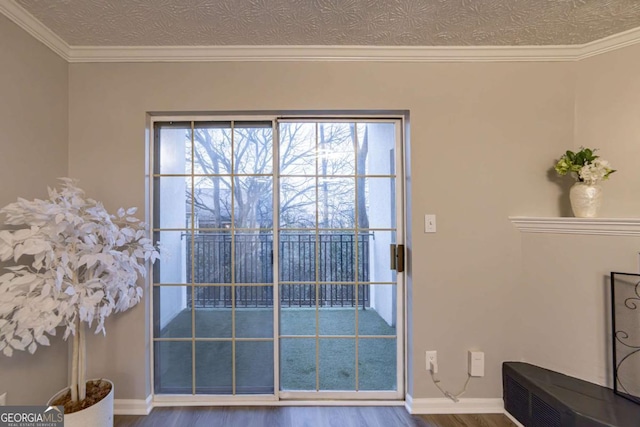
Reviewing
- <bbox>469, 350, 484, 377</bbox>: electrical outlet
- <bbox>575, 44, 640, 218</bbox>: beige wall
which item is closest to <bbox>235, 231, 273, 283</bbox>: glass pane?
<bbox>469, 350, 484, 377</bbox>: electrical outlet

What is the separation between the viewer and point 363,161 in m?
2.06

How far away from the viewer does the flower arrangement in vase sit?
1.70 m

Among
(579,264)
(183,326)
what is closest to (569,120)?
(579,264)

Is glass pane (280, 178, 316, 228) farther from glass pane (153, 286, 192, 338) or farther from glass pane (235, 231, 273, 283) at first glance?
glass pane (153, 286, 192, 338)

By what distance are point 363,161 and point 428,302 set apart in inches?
41.9

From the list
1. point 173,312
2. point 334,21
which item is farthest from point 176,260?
point 334,21

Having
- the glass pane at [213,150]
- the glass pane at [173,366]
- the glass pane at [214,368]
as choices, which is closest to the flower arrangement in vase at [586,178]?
the glass pane at [213,150]

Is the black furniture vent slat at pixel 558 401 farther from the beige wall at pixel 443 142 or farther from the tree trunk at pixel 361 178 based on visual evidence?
the tree trunk at pixel 361 178

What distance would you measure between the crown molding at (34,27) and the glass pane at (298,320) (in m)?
2.20

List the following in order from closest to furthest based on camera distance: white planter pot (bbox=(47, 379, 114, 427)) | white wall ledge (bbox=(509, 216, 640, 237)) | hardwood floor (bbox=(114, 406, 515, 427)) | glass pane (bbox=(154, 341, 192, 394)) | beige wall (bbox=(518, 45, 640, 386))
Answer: white planter pot (bbox=(47, 379, 114, 427))
white wall ledge (bbox=(509, 216, 640, 237))
beige wall (bbox=(518, 45, 640, 386))
hardwood floor (bbox=(114, 406, 515, 427))
glass pane (bbox=(154, 341, 192, 394))

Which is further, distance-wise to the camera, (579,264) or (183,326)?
(183,326)

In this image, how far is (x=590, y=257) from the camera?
170 cm

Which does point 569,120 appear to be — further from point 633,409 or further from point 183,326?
point 183,326

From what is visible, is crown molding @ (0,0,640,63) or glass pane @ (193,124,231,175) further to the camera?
glass pane @ (193,124,231,175)
